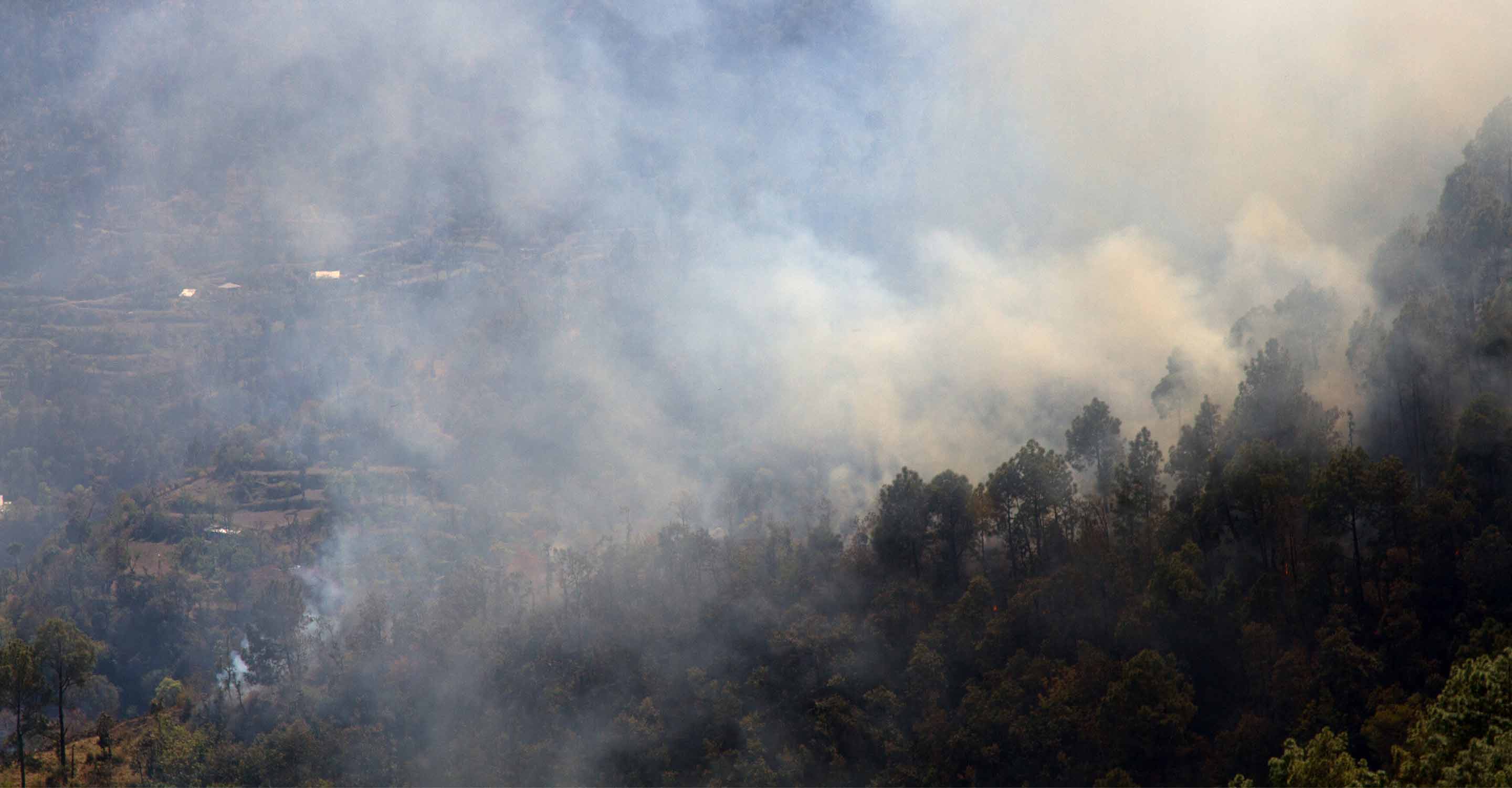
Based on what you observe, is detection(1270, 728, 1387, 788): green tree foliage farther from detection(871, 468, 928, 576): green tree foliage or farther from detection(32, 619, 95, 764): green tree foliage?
detection(32, 619, 95, 764): green tree foliage

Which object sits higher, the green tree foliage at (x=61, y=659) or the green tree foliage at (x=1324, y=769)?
the green tree foliage at (x=61, y=659)

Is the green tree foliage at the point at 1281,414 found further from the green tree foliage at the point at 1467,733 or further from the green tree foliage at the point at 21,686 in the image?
the green tree foliage at the point at 21,686

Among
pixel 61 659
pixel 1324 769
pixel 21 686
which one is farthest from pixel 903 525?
pixel 21 686

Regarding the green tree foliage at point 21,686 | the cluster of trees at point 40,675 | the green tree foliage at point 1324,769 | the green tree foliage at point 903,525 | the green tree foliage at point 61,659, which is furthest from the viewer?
the green tree foliage at point 903,525

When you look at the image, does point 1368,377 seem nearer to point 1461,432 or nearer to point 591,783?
point 1461,432

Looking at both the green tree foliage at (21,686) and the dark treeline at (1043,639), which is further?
the green tree foliage at (21,686)

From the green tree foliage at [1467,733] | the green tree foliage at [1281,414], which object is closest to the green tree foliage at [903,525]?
the green tree foliage at [1281,414]

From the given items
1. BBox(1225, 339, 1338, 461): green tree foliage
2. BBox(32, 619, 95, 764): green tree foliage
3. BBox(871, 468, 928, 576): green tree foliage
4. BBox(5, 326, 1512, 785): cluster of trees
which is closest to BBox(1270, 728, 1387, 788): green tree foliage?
BBox(5, 326, 1512, 785): cluster of trees

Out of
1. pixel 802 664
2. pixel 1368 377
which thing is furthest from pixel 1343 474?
pixel 802 664

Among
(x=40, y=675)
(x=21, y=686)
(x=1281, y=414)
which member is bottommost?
(x=21, y=686)

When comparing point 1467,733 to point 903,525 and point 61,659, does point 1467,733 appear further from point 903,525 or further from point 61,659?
point 61,659

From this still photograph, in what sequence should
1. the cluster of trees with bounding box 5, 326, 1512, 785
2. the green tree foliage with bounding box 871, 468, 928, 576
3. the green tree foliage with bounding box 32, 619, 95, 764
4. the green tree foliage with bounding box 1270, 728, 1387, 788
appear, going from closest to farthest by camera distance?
the green tree foliage with bounding box 1270, 728, 1387, 788
the cluster of trees with bounding box 5, 326, 1512, 785
the green tree foliage with bounding box 32, 619, 95, 764
the green tree foliage with bounding box 871, 468, 928, 576
